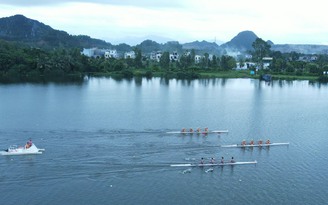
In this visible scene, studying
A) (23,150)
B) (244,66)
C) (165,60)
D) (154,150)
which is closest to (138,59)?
(165,60)

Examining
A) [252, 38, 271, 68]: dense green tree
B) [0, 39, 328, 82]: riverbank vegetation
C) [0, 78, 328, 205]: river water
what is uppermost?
[252, 38, 271, 68]: dense green tree

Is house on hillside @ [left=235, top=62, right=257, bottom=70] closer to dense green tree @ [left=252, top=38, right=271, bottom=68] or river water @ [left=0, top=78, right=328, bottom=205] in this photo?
dense green tree @ [left=252, top=38, right=271, bottom=68]

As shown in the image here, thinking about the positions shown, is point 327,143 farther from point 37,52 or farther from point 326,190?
point 37,52

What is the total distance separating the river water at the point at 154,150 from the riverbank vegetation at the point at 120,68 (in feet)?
85.5

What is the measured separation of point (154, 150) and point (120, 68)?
67.5m

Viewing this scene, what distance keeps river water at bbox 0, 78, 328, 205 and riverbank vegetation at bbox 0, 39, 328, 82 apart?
26068 mm

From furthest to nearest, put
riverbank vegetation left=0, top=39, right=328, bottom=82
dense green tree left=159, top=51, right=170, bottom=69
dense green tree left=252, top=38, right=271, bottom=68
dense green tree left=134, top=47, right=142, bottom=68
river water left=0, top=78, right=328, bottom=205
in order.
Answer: dense green tree left=252, top=38, right=271, bottom=68
dense green tree left=134, top=47, right=142, bottom=68
dense green tree left=159, top=51, right=170, bottom=69
riverbank vegetation left=0, top=39, right=328, bottom=82
river water left=0, top=78, right=328, bottom=205

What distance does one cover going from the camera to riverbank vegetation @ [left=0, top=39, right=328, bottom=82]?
85688 millimetres

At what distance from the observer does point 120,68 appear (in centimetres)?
9688

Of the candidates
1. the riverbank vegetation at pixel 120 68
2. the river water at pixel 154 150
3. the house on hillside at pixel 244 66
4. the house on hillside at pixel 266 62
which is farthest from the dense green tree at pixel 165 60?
the river water at pixel 154 150

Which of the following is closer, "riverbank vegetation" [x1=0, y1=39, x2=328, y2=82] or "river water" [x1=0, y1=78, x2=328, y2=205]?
"river water" [x1=0, y1=78, x2=328, y2=205]

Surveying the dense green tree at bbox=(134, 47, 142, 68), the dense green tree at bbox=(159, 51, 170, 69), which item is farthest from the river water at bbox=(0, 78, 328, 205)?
the dense green tree at bbox=(134, 47, 142, 68)

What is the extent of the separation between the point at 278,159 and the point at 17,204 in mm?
20998

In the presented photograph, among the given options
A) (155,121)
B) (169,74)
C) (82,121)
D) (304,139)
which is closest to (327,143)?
(304,139)
